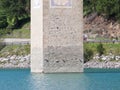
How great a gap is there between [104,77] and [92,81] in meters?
3.67

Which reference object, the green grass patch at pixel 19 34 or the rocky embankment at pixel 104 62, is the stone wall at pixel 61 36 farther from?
the green grass patch at pixel 19 34

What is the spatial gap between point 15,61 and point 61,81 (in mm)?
19720

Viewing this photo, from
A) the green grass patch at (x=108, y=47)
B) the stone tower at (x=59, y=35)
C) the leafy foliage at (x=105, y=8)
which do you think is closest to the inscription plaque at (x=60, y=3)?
the stone tower at (x=59, y=35)

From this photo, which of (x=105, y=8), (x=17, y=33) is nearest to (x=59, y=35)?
(x=105, y=8)

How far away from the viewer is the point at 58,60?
52969 millimetres

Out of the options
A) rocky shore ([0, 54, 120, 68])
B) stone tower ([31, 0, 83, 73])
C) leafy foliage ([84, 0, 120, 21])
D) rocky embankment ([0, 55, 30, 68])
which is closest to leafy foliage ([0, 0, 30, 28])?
leafy foliage ([84, 0, 120, 21])

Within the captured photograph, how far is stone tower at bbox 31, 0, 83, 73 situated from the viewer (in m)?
52.6

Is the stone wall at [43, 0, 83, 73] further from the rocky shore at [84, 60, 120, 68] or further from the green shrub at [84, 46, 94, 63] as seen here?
the green shrub at [84, 46, 94, 63]

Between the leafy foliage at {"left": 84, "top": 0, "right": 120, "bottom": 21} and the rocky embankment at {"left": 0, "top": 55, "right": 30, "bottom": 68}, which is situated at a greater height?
the leafy foliage at {"left": 84, "top": 0, "right": 120, "bottom": 21}

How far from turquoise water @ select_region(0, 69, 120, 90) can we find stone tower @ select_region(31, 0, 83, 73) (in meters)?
1.03

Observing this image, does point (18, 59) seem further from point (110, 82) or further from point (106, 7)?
point (110, 82)

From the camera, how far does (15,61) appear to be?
219ft

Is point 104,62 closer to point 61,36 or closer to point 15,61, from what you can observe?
point 15,61

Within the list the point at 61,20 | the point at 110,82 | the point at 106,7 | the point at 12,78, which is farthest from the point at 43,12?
the point at 106,7
